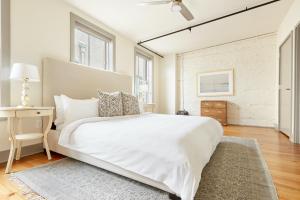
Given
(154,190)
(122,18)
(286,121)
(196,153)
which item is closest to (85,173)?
(154,190)

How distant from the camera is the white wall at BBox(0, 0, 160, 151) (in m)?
2.21

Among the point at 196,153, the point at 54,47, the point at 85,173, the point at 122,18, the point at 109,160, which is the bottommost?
the point at 85,173

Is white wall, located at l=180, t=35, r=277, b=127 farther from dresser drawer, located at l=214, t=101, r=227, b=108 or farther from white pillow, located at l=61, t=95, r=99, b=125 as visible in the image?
white pillow, located at l=61, t=95, r=99, b=125

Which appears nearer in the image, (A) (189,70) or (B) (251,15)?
(B) (251,15)

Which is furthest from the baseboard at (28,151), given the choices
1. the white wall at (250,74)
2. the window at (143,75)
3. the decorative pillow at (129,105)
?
the white wall at (250,74)

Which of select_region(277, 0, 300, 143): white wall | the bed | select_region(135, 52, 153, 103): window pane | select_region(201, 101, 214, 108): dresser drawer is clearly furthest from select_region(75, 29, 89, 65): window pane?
select_region(277, 0, 300, 143): white wall

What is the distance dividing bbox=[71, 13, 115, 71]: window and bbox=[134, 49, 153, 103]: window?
46.1 inches

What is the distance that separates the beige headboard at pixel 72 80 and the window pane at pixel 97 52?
48 centimetres

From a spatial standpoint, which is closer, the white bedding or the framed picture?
the white bedding

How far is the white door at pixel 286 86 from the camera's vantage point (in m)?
3.21

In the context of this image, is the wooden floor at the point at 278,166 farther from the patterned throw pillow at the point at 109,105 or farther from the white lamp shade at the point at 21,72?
the white lamp shade at the point at 21,72

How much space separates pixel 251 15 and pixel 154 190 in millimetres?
3991

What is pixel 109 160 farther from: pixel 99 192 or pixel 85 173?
pixel 85 173

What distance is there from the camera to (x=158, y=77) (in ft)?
20.6
